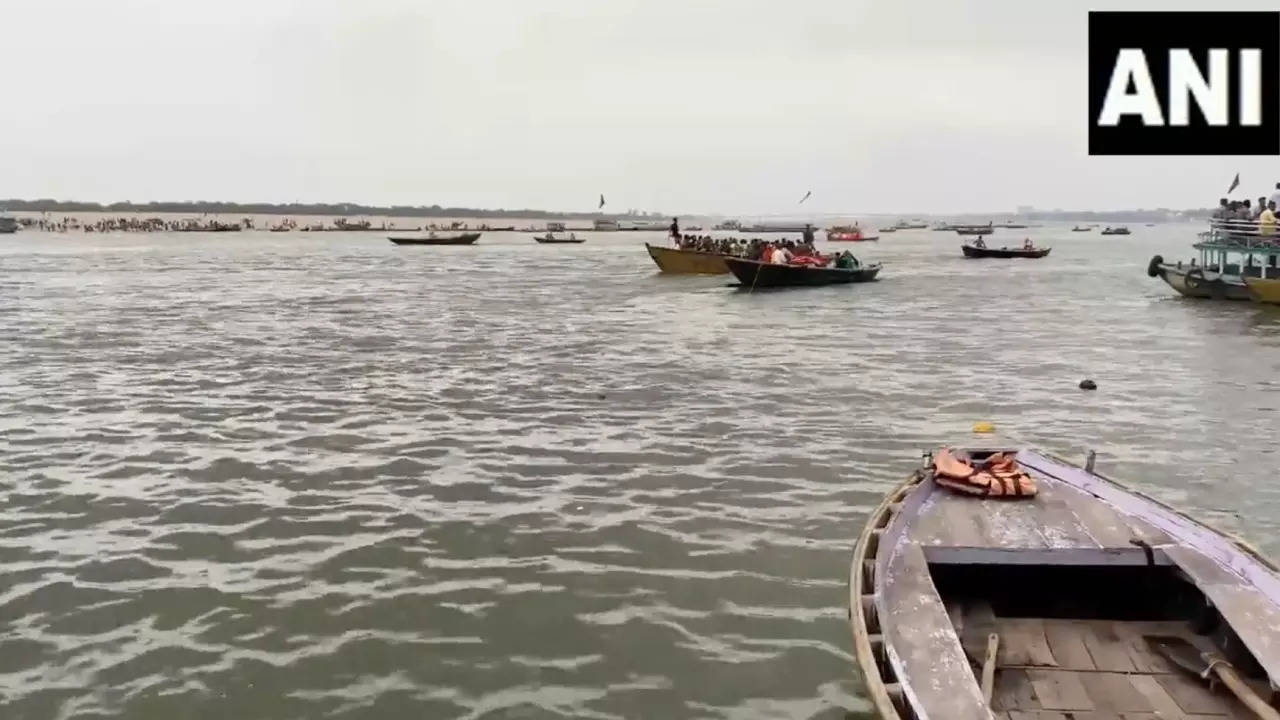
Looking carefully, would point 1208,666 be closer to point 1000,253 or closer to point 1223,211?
point 1223,211

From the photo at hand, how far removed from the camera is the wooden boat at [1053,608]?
19.2ft

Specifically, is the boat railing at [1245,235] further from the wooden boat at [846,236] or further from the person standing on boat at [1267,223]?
the wooden boat at [846,236]

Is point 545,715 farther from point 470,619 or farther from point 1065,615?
point 1065,615

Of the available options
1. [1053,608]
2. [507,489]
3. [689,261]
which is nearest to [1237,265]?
[689,261]

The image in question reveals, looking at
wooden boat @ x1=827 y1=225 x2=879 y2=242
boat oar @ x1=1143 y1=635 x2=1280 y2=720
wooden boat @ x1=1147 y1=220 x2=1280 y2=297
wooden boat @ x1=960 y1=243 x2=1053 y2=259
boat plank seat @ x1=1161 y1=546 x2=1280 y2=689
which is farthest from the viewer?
wooden boat @ x1=827 y1=225 x2=879 y2=242

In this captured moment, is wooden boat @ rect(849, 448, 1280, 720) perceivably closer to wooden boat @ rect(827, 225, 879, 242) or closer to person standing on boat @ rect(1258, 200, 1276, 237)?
person standing on boat @ rect(1258, 200, 1276, 237)

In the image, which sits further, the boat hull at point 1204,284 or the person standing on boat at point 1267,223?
the boat hull at point 1204,284

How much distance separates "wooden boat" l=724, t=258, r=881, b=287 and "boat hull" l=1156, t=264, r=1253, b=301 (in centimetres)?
1355

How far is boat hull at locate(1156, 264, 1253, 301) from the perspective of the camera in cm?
3469

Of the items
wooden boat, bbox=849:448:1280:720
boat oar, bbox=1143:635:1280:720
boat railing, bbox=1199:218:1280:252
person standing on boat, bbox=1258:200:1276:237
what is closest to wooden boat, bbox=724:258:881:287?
boat railing, bbox=1199:218:1280:252

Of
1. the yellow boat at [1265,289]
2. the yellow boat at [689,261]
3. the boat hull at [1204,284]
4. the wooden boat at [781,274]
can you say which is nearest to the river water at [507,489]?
the yellow boat at [1265,289]

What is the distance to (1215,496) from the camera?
12.0 metres

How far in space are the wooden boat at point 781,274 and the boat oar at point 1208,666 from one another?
115 feet

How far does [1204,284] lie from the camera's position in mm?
36188
